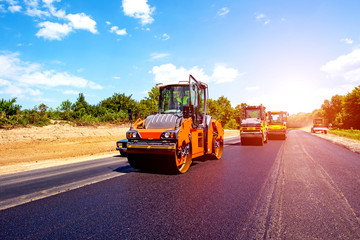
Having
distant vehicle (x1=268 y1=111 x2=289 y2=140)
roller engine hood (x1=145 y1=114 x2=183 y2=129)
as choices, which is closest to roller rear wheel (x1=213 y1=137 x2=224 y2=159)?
roller engine hood (x1=145 y1=114 x2=183 y2=129)

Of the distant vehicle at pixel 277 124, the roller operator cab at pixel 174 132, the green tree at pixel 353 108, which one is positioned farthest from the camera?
the green tree at pixel 353 108

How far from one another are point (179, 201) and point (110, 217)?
135cm

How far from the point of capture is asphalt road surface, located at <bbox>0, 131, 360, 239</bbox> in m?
3.12

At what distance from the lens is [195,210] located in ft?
12.8

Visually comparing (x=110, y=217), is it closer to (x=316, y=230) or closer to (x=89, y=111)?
(x=316, y=230)

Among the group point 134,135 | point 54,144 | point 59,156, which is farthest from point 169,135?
point 54,144

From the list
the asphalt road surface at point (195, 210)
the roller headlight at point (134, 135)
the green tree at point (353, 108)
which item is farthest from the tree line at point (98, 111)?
the asphalt road surface at point (195, 210)

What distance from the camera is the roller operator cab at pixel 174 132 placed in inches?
249

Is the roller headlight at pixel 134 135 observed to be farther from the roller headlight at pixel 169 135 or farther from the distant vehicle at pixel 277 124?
the distant vehicle at pixel 277 124

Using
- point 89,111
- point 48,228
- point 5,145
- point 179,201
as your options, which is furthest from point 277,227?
point 89,111

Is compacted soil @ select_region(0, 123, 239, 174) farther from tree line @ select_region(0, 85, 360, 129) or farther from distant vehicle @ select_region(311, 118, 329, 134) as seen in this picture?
distant vehicle @ select_region(311, 118, 329, 134)

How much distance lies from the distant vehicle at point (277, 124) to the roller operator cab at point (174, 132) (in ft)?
51.8

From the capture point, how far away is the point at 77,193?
5004mm

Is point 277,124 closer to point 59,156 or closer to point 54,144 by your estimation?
point 59,156
